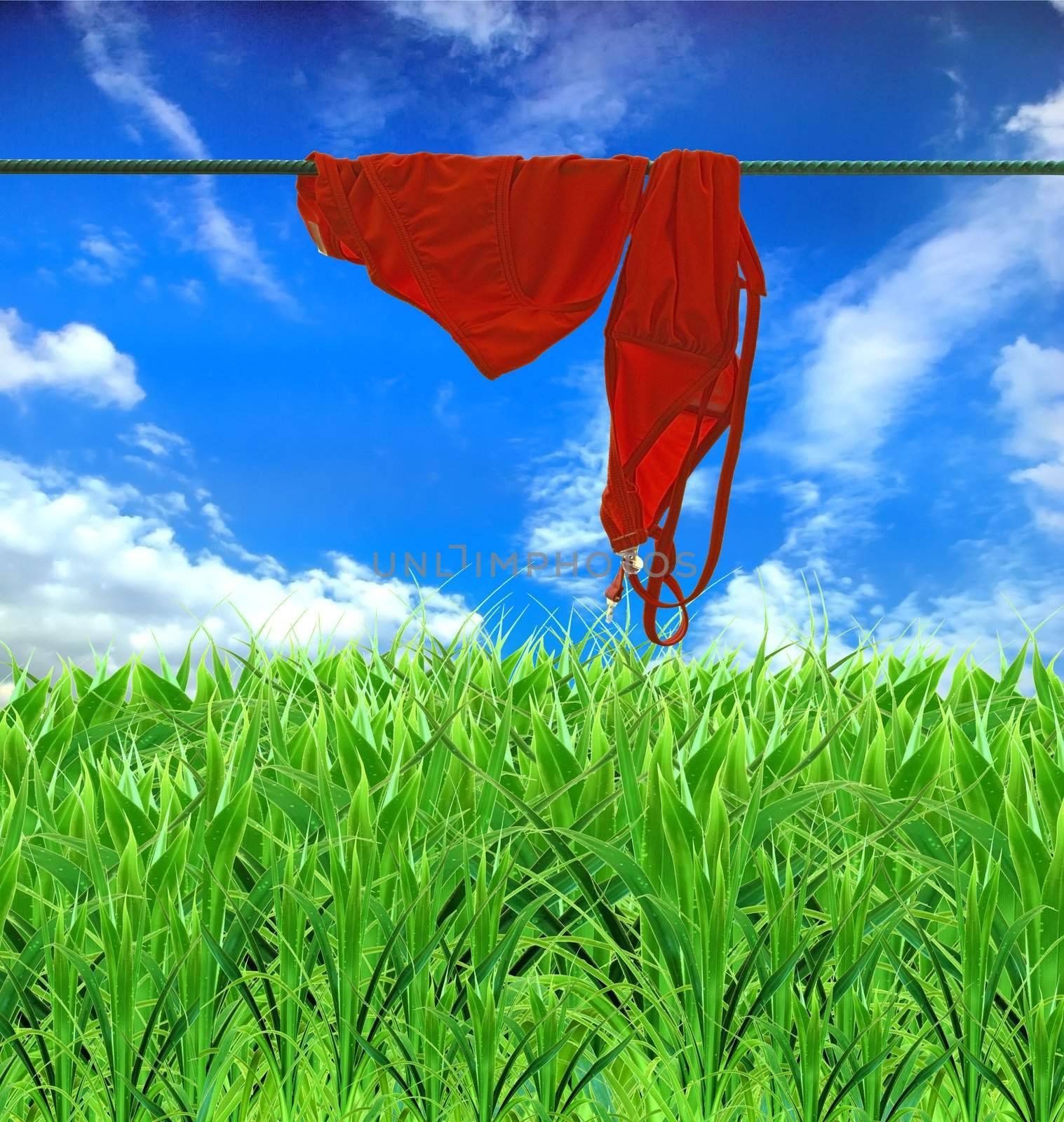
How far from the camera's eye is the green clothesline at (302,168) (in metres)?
1.82

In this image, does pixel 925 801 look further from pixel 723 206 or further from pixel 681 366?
pixel 723 206

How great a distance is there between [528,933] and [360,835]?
0.20m

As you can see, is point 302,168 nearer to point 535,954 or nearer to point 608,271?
point 608,271

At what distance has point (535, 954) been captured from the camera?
1.02 metres

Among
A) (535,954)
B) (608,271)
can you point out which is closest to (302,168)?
(608,271)

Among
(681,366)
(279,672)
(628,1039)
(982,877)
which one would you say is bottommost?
(628,1039)

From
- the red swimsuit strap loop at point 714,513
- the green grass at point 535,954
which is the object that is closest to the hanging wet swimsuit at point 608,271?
the red swimsuit strap loop at point 714,513

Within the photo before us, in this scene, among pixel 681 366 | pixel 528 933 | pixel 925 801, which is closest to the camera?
pixel 528 933

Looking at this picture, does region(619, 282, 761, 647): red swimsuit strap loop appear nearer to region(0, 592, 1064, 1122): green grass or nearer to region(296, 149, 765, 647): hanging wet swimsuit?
region(296, 149, 765, 647): hanging wet swimsuit

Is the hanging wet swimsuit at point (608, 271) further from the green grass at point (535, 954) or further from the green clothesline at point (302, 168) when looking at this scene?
the green grass at point (535, 954)

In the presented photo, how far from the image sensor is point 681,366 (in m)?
1.90

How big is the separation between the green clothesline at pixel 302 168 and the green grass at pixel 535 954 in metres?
1.14

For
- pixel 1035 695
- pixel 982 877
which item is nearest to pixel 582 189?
pixel 1035 695

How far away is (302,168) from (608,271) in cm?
63
